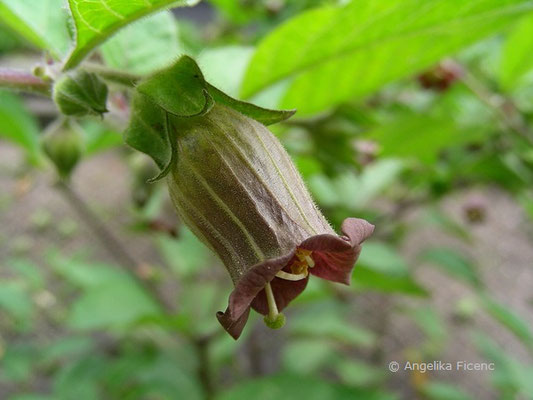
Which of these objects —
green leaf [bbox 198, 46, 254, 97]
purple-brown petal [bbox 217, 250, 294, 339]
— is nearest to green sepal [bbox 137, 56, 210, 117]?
purple-brown petal [bbox 217, 250, 294, 339]

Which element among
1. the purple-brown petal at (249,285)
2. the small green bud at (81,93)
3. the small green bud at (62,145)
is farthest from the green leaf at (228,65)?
the purple-brown petal at (249,285)

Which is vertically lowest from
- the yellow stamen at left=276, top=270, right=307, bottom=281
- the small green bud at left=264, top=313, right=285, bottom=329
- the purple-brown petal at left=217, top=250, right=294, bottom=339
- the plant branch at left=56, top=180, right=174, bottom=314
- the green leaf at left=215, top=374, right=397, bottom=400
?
the green leaf at left=215, top=374, right=397, bottom=400

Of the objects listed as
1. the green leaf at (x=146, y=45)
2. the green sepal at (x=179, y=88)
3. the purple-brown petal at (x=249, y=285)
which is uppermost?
the green sepal at (x=179, y=88)

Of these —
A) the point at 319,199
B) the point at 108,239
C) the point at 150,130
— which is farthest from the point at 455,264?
the point at 150,130

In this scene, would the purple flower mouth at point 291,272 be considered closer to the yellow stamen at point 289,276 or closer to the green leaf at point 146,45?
the yellow stamen at point 289,276

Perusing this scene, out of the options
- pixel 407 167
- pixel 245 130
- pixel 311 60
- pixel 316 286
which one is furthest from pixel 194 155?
pixel 407 167

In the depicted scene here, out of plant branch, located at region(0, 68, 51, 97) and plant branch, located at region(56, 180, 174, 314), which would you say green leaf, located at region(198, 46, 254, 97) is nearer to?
plant branch, located at region(0, 68, 51, 97)

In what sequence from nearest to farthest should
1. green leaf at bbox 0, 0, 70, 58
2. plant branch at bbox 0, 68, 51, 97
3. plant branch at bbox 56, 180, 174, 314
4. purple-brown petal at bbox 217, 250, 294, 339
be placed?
1. purple-brown petal at bbox 217, 250, 294, 339
2. plant branch at bbox 0, 68, 51, 97
3. green leaf at bbox 0, 0, 70, 58
4. plant branch at bbox 56, 180, 174, 314
